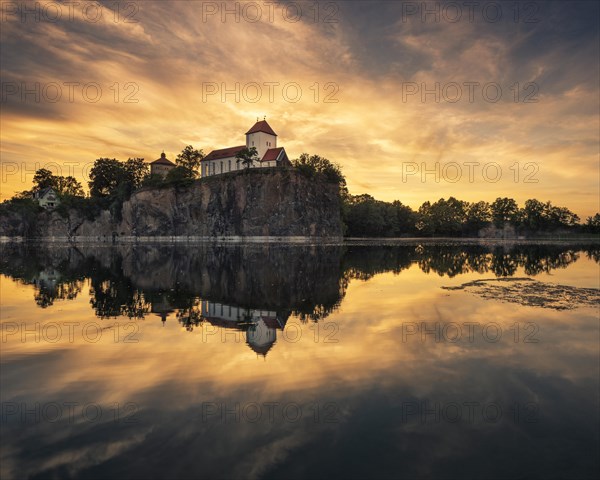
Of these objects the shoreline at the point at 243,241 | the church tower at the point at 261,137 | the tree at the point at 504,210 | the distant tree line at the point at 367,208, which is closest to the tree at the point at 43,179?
the distant tree line at the point at 367,208

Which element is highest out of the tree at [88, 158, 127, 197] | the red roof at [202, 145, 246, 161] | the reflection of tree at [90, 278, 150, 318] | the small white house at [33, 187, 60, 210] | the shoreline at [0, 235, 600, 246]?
the red roof at [202, 145, 246, 161]

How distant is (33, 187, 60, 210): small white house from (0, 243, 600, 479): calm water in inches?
6807

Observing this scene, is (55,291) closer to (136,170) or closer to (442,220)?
(136,170)

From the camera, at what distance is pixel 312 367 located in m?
8.96

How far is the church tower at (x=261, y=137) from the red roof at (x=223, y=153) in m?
5.77

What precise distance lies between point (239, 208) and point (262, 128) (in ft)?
107

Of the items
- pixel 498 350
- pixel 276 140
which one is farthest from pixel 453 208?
pixel 498 350

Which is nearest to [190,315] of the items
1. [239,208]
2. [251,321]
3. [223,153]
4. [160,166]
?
[251,321]

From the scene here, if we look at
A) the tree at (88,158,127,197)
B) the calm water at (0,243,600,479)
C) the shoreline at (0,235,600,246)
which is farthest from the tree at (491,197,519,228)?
the calm water at (0,243,600,479)

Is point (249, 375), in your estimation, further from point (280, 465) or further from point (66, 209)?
point (66, 209)

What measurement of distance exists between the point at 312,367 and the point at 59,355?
659 cm

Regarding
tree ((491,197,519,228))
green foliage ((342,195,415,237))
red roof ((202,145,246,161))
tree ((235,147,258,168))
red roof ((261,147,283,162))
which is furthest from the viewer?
tree ((491,197,519,228))

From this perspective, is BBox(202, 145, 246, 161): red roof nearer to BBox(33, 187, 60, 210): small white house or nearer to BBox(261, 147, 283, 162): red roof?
BBox(261, 147, 283, 162): red roof

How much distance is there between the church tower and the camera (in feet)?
417
